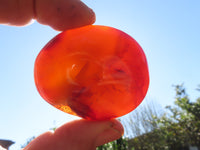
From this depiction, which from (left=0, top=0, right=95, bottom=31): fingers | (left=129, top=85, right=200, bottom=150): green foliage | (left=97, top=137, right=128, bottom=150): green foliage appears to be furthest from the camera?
(left=129, top=85, right=200, bottom=150): green foliage

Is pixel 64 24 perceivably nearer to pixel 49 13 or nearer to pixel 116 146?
pixel 49 13

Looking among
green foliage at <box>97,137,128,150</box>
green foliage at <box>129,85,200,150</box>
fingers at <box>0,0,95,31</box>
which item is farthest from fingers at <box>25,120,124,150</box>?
green foliage at <box>129,85,200,150</box>

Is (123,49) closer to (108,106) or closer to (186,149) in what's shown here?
(108,106)

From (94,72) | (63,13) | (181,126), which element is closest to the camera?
(94,72)

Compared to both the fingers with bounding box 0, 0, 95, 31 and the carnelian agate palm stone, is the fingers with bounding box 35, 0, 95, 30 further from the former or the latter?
the carnelian agate palm stone

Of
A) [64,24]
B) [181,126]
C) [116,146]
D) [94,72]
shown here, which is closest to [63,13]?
[64,24]
